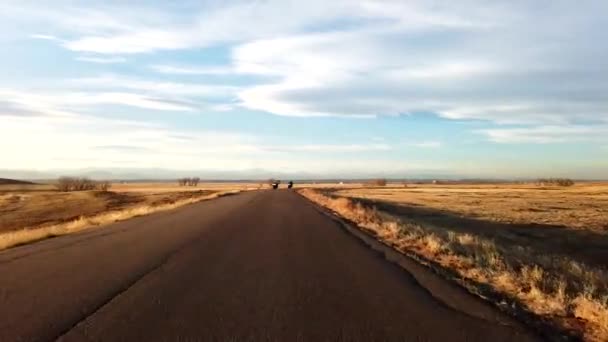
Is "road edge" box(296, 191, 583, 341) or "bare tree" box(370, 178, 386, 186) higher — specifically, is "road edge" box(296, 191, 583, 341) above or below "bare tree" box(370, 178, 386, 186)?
below

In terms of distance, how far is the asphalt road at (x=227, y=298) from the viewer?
6750mm

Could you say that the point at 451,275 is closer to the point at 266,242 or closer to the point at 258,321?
the point at 258,321

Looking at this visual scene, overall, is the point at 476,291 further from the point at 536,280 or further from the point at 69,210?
the point at 69,210

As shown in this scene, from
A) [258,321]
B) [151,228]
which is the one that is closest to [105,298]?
[258,321]

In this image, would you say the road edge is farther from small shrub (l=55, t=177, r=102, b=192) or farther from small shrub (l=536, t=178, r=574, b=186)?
small shrub (l=536, t=178, r=574, b=186)

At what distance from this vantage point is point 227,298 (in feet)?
28.7

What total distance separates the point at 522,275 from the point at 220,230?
12.0 metres

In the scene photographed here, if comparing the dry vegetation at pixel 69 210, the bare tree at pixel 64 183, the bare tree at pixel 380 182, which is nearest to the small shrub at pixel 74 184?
the bare tree at pixel 64 183

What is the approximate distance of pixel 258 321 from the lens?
7246mm

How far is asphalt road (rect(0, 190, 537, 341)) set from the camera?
22.1ft

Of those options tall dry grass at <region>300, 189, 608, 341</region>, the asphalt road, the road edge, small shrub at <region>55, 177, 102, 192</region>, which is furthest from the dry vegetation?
small shrub at <region>55, 177, 102, 192</region>

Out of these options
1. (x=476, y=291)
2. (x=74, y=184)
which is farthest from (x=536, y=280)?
(x=74, y=184)

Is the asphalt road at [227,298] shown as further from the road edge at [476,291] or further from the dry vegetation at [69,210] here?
the dry vegetation at [69,210]

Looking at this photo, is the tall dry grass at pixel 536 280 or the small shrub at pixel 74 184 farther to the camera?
the small shrub at pixel 74 184
